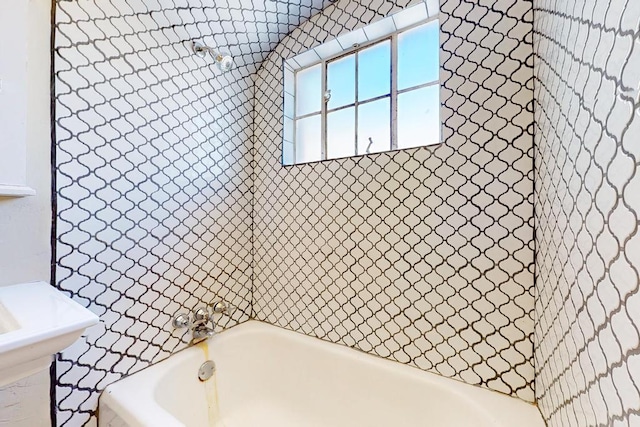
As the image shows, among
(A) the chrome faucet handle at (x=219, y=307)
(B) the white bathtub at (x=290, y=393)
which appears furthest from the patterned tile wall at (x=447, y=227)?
(A) the chrome faucet handle at (x=219, y=307)

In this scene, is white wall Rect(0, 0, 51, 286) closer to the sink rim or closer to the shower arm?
the sink rim

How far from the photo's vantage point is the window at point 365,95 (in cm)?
130

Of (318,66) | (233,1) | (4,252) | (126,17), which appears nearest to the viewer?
(4,252)

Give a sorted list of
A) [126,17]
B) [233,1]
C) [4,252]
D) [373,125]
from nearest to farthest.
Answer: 1. [4,252]
2. [126,17]
3. [233,1]
4. [373,125]

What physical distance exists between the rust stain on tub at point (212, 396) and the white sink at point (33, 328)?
28.6 inches

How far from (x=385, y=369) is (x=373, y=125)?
3.90ft

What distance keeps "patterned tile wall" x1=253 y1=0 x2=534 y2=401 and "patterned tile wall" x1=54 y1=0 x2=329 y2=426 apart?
1.32 feet

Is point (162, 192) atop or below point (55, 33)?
below

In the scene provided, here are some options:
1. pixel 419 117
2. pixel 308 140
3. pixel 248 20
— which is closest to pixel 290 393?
pixel 308 140

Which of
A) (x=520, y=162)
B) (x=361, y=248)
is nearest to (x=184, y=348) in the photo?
(x=361, y=248)

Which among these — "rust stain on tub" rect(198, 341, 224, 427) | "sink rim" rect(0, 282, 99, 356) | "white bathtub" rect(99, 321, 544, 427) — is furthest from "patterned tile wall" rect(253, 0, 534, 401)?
"sink rim" rect(0, 282, 99, 356)

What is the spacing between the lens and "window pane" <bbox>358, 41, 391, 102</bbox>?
4.66ft

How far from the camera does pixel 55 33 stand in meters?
0.94

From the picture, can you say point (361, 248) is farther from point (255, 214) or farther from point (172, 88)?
point (172, 88)
